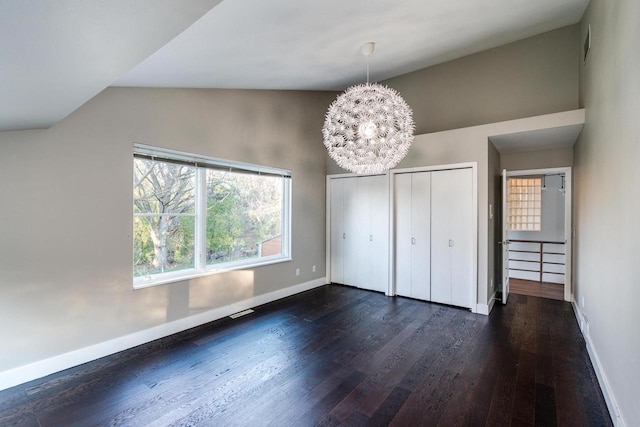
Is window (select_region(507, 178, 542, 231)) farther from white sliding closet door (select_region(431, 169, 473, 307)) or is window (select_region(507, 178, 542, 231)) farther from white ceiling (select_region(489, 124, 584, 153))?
white sliding closet door (select_region(431, 169, 473, 307))

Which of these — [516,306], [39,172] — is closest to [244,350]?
[39,172]

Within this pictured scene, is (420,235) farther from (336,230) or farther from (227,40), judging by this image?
(227,40)

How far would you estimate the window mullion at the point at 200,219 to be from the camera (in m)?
3.56

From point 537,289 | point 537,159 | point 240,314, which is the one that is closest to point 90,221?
point 240,314

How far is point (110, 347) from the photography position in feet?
9.08

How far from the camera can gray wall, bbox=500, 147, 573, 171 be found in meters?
4.44

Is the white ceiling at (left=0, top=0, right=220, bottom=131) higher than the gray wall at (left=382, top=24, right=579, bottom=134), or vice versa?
the gray wall at (left=382, top=24, right=579, bottom=134)

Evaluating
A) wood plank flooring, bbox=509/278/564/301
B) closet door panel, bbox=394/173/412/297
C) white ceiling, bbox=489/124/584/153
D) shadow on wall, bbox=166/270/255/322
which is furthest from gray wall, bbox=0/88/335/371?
wood plank flooring, bbox=509/278/564/301

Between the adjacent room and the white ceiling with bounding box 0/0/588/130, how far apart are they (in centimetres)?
2

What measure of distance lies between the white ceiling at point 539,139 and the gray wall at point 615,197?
1.39 ft

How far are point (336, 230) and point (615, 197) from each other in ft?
12.4

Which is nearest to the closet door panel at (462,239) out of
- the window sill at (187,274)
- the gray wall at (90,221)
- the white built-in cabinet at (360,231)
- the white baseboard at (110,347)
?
the white built-in cabinet at (360,231)

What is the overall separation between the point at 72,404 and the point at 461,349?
3.28m

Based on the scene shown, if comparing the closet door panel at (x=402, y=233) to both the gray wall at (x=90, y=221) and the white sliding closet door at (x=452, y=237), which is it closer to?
the white sliding closet door at (x=452, y=237)
